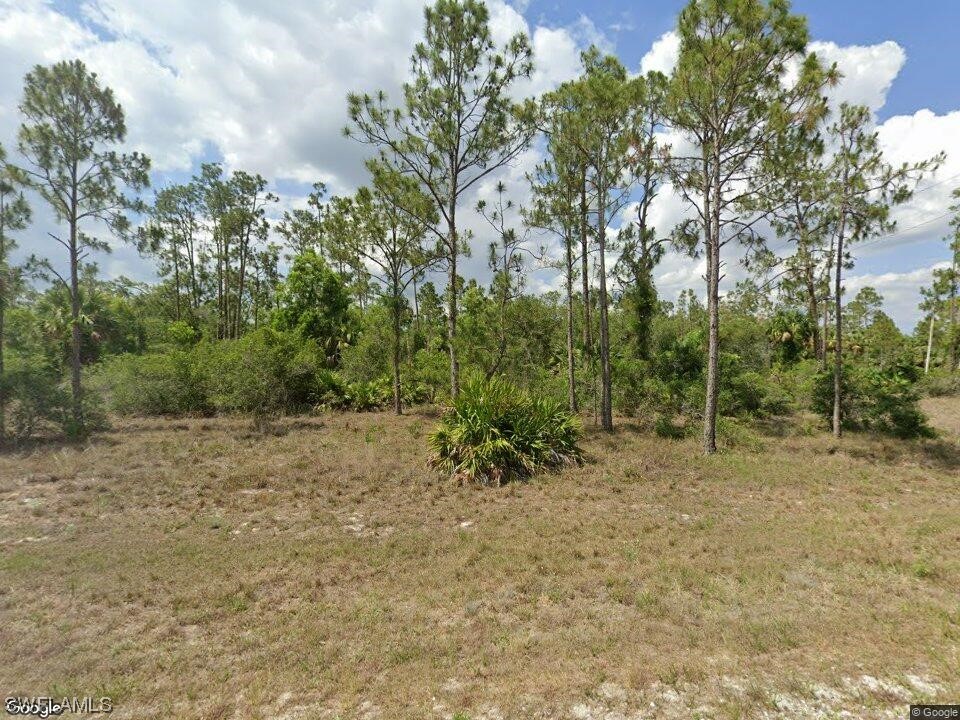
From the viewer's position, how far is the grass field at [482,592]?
3.29 meters

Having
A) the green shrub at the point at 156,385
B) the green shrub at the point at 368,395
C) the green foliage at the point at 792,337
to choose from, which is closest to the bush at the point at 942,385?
the green foliage at the point at 792,337

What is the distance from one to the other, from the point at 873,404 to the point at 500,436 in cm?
1086

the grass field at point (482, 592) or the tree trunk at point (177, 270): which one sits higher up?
the tree trunk at point (177, 270)

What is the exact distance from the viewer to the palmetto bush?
9.40m

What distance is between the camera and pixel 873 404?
12.6 meters

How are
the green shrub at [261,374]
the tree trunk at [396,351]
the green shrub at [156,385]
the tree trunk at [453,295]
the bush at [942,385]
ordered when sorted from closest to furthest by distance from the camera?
the tree trunk at [453,295] → the green shrub at [261,374] → the green shrub at [156,385] → the tree trunk at [396,351] → the bush at [942,385]

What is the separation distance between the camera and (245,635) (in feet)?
13.5

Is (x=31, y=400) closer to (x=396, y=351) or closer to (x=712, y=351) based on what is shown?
(x=396, y=351)

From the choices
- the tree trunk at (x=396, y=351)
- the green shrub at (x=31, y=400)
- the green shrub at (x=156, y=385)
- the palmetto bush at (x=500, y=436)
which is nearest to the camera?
the palmetto bush at (x=500, y=436)

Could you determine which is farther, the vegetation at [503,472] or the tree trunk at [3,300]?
the tree trunk at [3,300]

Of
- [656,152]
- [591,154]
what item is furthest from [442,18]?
[656,152]

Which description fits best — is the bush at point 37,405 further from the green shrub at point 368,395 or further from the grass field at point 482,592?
the green shrub at point 368,395

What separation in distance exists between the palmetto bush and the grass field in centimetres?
61

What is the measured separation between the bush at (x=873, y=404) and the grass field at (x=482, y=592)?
9.18 feet
